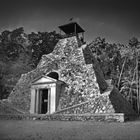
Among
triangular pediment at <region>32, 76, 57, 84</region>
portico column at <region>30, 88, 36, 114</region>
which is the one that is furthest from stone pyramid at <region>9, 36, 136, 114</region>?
triangular pediment at <region>32, 76, 57, 84</region>

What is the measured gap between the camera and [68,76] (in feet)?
56.4

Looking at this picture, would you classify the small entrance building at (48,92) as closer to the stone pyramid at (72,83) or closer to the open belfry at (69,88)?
the open belfry at (69,88)

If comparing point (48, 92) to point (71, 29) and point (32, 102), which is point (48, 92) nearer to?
point (32, 102)

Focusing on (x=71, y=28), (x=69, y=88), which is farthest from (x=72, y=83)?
(x=71, y=28)

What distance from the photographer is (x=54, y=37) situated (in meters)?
33.1

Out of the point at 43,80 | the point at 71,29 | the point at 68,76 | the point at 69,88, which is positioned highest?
the point at 71,29

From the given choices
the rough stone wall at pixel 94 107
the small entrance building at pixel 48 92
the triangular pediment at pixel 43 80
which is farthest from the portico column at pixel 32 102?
the rough stone wall at pixel 94 107

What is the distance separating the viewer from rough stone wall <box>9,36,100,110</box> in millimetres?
15797

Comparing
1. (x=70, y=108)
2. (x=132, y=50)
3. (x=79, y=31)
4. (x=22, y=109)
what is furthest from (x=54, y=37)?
(x=70, y=108)

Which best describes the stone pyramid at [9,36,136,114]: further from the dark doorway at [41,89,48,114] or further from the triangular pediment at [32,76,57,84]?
the dark doorway at [41,89,48,114]

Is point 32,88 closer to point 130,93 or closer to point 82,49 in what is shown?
point 82,49

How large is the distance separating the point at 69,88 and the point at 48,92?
188 cm

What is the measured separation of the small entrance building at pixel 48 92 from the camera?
16.1 meters

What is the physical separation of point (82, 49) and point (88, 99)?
5655 millimetres
